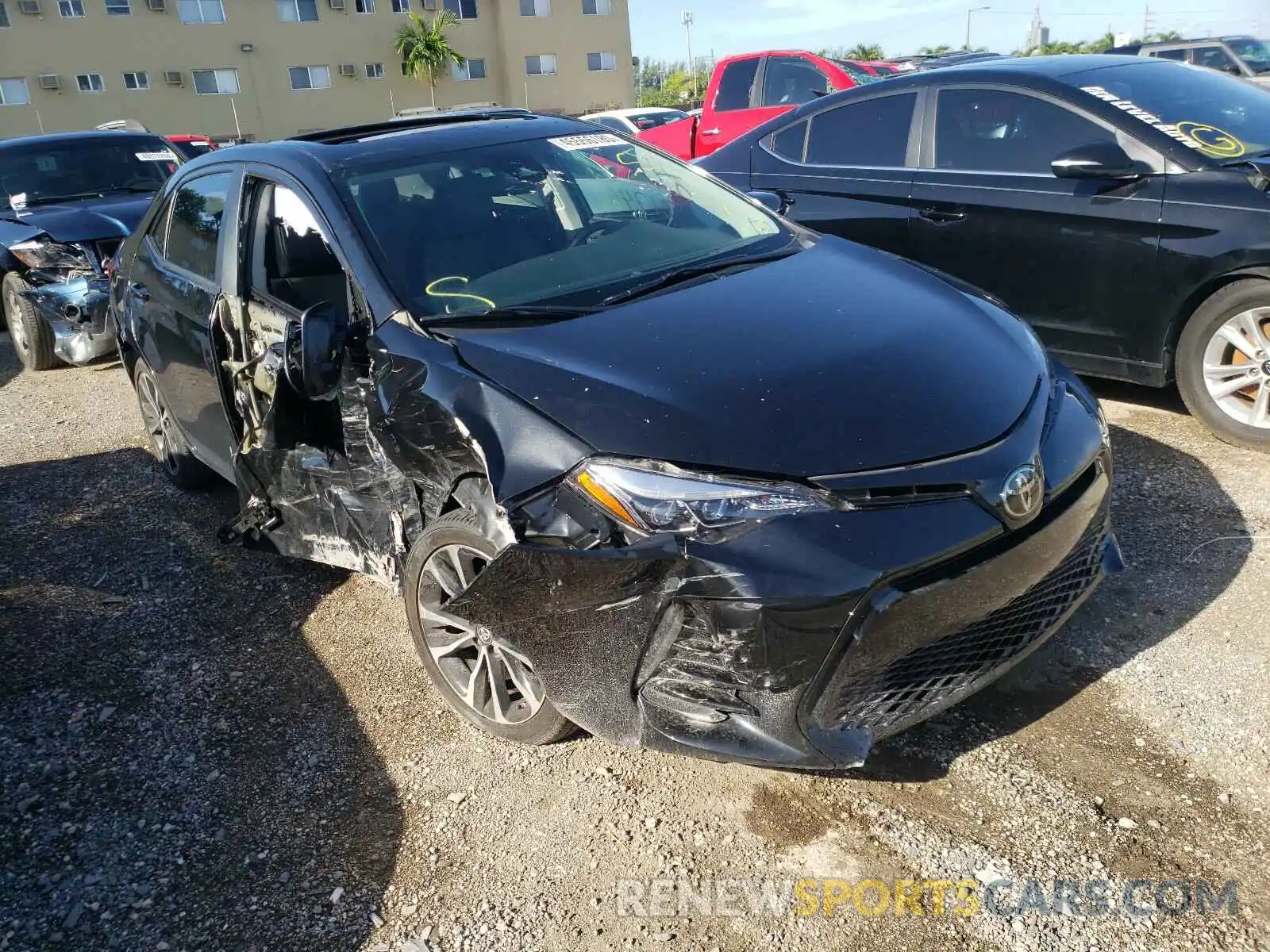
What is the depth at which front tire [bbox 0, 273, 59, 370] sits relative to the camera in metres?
7.80

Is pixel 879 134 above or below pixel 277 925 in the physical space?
above

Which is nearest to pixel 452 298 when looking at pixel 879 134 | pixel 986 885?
pixel 986 885

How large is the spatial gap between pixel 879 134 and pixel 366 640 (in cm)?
390

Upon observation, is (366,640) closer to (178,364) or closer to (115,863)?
(115,863)

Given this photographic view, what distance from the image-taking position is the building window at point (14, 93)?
3447 centimetres

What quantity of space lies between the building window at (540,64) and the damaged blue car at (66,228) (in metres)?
37.4

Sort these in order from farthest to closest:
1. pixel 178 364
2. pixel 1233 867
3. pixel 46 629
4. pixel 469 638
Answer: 1. pixel 178 364
2. pixel 46 629
3. pixel 469 638
4. pixel 1233 867

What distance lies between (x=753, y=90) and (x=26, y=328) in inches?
286

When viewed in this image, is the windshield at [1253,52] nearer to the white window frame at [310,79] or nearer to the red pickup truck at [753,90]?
the red pickup truck at [753,90]

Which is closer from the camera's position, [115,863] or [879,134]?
[115,863]

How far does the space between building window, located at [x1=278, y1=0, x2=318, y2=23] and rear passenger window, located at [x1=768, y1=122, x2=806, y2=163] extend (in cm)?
3870

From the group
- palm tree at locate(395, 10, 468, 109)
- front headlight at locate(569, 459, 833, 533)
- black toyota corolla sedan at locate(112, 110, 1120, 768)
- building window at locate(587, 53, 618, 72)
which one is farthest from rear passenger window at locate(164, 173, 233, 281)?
building window at locate(587, 53, 618, 72)

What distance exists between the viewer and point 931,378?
2.60 m

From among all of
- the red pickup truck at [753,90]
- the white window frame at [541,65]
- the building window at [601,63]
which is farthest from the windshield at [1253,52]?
Result: the building window at [601,63]
